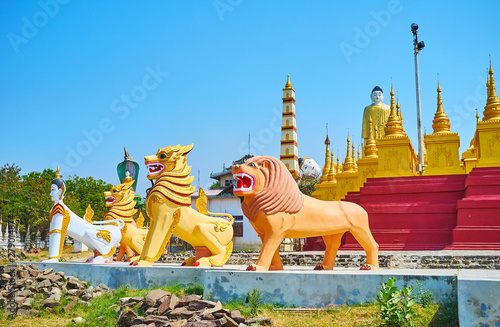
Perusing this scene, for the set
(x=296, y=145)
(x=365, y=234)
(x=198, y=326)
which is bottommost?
(x=198, y=326)

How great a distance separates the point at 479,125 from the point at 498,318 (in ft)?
36.9

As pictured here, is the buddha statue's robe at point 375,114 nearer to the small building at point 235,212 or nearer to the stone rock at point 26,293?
the small building at point 235,212

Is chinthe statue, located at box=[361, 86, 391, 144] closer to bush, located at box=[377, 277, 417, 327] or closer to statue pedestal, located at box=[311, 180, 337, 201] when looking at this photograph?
statue pedestal, located at box=[311, 180, 337, 201]

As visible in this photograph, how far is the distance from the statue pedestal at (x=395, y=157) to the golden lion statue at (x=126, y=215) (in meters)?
8.90

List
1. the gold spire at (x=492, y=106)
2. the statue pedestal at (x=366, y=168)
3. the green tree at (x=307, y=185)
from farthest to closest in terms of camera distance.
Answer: the green tree at (x=307, y=185) → the statue pedestal at (x=366, y=168) → the gold spire at (x=492, y=106)

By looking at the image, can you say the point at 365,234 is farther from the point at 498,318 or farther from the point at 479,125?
the point at 479,125

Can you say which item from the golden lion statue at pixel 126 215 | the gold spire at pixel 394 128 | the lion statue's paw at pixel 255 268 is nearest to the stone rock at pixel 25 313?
the lion statue's paw at pixel 255 268

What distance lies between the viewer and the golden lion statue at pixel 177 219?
1127 centimetres

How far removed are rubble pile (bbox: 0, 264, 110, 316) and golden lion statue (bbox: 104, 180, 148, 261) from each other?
2.85m

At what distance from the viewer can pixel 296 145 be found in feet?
128

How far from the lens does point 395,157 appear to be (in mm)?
18125

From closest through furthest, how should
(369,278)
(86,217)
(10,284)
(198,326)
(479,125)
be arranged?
(198,326)
(369,278)
(10,284)
(86,217)
(479,125)

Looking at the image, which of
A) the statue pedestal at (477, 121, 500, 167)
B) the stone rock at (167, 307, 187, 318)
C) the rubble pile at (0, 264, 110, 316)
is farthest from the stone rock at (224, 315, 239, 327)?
the statue pedestal at (477, 121, 500, 167)

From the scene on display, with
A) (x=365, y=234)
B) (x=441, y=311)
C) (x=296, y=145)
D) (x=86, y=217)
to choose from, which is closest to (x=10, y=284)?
(x=86, y=217)
